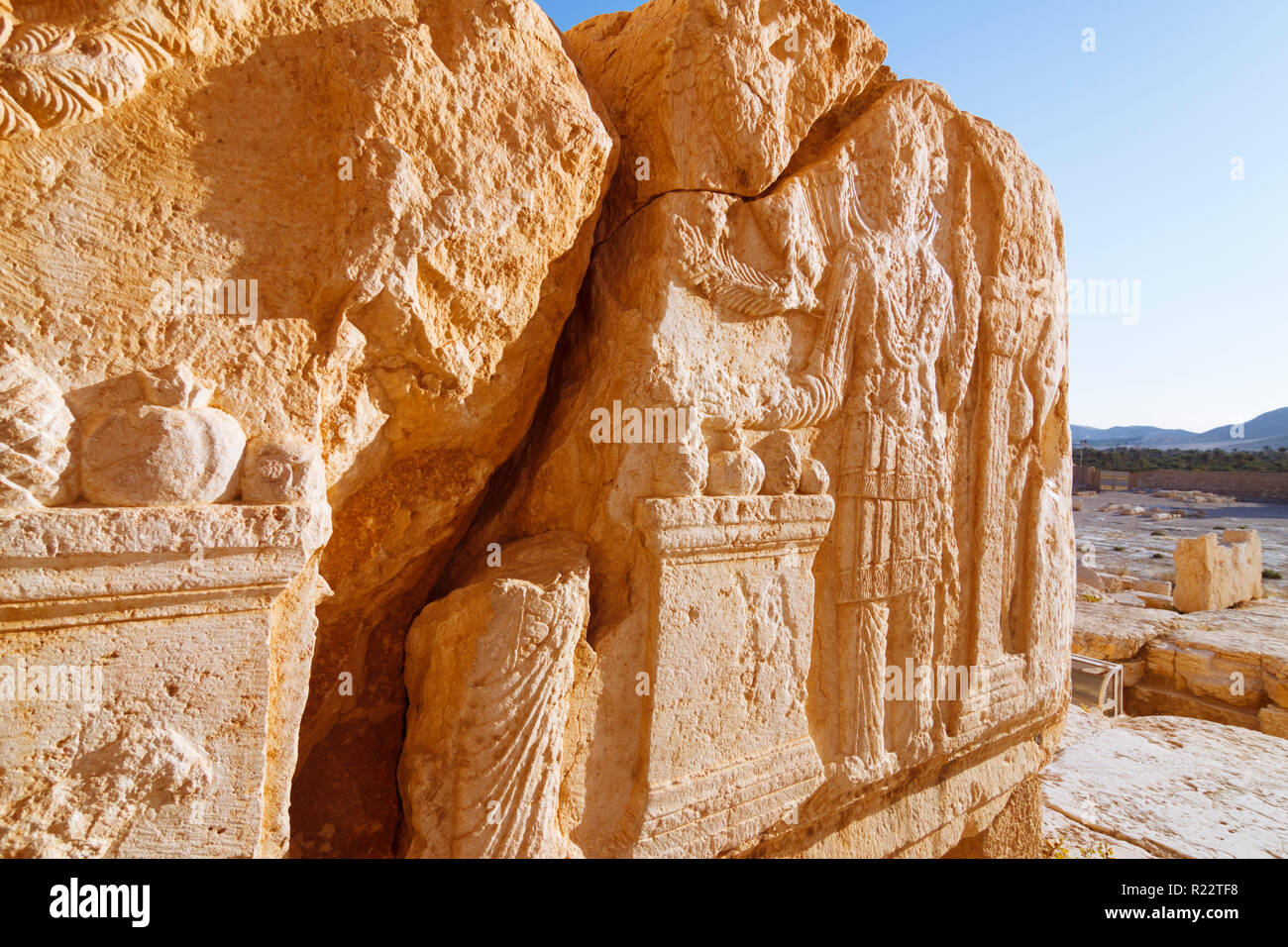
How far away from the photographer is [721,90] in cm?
210

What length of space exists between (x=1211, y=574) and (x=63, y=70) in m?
10.7

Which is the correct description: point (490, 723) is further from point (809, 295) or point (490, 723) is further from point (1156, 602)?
point (1156, 602)

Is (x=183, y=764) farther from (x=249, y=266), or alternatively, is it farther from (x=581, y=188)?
(x=581, y=188)

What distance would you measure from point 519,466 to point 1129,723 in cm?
488

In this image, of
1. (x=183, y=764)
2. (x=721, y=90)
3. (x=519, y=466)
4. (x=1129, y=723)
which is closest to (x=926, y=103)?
(x=721, y=90)

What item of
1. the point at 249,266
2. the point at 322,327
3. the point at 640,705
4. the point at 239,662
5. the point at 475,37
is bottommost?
the point at 640,705

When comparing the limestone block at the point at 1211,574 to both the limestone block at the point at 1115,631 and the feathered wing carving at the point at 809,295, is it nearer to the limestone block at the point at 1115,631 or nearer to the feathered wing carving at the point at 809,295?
the limestone block at the point at 1115,631

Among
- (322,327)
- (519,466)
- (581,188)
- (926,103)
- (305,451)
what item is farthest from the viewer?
(926,103)

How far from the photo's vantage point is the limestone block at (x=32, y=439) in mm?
1219

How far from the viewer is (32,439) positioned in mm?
1238

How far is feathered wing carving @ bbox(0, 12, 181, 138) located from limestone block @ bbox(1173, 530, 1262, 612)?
10.4 m

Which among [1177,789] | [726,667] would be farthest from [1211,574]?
[726,667]

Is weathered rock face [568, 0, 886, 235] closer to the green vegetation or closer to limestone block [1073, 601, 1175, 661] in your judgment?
limestone block [1073, 601, 1175, 661]

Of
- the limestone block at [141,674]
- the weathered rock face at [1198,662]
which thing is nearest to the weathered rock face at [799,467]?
the limestone block at [141,674]
